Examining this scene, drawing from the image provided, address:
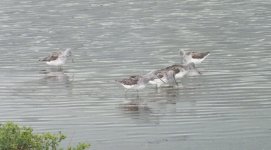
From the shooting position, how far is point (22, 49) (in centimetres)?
3100

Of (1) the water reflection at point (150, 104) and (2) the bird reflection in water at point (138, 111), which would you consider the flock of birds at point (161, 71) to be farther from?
(2) the bird reflection in water at point (138, 111)

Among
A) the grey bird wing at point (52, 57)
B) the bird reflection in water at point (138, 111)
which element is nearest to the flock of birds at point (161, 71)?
the grey bird wing at point (52, 57)

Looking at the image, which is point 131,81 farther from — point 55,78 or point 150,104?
point 55,78

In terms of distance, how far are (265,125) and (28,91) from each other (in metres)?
8.13

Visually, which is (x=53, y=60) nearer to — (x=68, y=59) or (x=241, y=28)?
(x=68, y=59)

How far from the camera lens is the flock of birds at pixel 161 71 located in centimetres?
2273

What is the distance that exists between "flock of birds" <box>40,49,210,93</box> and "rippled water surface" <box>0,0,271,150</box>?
12.6 inches

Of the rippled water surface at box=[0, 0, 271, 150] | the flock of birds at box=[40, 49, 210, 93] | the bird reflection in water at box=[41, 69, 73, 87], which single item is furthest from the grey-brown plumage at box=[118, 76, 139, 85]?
the bird reflection in water at box=[41, 69, 73, 87]

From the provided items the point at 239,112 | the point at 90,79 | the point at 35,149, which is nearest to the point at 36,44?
the point at 90,79

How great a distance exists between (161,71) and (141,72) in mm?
1725

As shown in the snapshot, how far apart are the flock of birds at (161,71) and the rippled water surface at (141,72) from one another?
1.05 feet

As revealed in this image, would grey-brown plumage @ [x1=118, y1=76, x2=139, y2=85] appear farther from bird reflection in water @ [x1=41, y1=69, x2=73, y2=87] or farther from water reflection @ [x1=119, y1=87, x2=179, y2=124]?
bird reflection in water @ [x1=41, y1=69, x2=73, y2=87]

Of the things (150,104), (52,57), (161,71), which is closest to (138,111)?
(150,104)

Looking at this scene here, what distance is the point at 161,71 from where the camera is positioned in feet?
79.0
